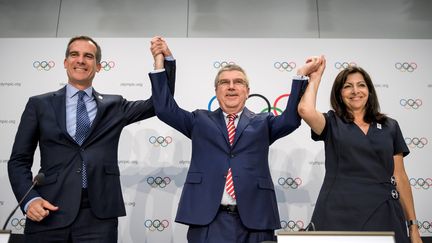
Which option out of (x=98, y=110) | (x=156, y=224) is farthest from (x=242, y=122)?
(x=156, y=224)

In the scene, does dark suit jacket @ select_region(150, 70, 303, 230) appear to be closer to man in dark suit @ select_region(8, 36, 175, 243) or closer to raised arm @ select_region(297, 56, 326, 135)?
raised arm @ select_region(297, 56, 326, 135)

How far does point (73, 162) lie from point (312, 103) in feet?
4.20

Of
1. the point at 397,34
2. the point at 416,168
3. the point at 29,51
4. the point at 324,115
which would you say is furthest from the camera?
the point at 397,34

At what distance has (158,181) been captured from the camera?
332 cm

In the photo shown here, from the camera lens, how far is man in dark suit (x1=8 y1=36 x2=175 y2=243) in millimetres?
2014

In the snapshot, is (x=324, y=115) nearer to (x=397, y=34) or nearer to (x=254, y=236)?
(x=254, y=236)

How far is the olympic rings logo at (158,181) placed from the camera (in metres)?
3.32

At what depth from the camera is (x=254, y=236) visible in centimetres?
207

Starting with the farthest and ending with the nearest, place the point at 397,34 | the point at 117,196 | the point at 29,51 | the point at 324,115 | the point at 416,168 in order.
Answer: the point at 397,34 → the point at 29,51 → the point at 416,168 → the point at 324,115 → the point at 117,196

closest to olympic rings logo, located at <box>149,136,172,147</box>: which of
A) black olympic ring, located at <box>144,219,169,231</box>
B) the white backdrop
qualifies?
the white backdrop

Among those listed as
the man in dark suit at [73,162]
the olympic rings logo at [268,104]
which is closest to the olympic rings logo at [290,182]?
the olympic rings logo at [268,104]

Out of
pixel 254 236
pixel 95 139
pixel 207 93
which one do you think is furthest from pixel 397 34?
pixel 95 139

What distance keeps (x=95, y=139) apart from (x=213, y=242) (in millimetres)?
821

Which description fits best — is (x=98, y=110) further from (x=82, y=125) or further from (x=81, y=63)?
(x=81, y=63)
